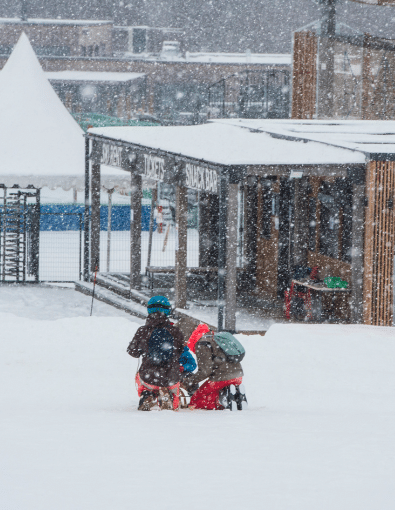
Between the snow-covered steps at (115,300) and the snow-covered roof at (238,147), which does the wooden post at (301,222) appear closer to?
the snow-covered roof at (238,147)

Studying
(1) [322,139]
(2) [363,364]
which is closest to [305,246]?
(1) [322,139]

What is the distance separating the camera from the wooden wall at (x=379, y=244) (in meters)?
13.4

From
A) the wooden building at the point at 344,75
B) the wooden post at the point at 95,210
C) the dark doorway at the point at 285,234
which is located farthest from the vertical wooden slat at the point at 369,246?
the wooden post at the point at 95,210

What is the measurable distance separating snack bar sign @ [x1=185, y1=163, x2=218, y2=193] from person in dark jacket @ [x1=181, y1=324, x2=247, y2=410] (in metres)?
5.90

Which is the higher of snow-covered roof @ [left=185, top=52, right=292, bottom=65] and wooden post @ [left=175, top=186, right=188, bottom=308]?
snow-covered roof @ [left=185, top=52, right=292, bottom=65]

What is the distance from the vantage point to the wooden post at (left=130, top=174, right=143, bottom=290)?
60.8 ft

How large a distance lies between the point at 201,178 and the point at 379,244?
3.12 m

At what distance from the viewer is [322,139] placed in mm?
14961

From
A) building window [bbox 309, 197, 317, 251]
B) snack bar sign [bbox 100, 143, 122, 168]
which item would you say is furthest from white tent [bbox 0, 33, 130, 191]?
building window [bbox 309, 197, 317, 251]

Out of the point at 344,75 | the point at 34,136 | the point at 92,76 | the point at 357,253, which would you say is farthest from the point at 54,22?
the point at 357,253

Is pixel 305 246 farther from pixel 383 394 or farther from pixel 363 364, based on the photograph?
pixel 383 394

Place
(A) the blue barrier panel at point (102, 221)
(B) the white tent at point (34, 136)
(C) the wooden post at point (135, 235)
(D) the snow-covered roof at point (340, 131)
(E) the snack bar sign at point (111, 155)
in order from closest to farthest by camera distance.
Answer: (D) the snow-covered roof at point (340, 131)
(C) the wooden post at point (135, 235)
(E) the snack bar sign at point (111, 155)
(B) the white tent at point (34, 136)
(A) the blue barrier panel at point (102, 221)

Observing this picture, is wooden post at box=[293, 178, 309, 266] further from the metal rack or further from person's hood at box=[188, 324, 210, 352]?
person's hood at box=[188, 324, 210, 352]

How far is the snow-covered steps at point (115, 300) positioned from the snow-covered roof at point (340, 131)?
416 cm
